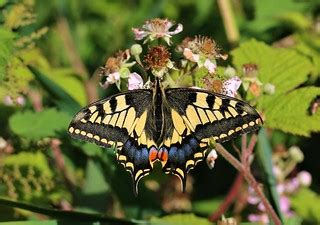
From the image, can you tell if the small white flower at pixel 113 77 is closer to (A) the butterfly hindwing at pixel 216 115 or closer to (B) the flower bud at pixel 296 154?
(A) the butterfly hindwing at pixel 216 115

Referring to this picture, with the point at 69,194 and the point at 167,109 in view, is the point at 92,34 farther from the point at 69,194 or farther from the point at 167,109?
the point at 167,109

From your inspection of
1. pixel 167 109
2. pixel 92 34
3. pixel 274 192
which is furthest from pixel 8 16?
pixel 92 34

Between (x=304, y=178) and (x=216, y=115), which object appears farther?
(x=304, y=178)

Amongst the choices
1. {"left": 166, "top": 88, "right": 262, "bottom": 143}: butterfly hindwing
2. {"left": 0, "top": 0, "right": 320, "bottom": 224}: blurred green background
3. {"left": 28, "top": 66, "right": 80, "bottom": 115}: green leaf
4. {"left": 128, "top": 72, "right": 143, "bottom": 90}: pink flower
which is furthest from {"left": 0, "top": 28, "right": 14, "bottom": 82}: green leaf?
{"left": 166, "top": 88, "right": 262, "bottom": 143}: butterfly hindwing

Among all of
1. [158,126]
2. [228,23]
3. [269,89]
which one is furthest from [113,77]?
[228,23]

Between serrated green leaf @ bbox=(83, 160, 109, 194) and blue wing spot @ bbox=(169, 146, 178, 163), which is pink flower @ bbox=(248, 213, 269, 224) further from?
blue wing spot @ bbox=(169, 146, 178, 163)

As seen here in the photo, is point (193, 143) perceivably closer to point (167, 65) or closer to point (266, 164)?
point (167, 65)
